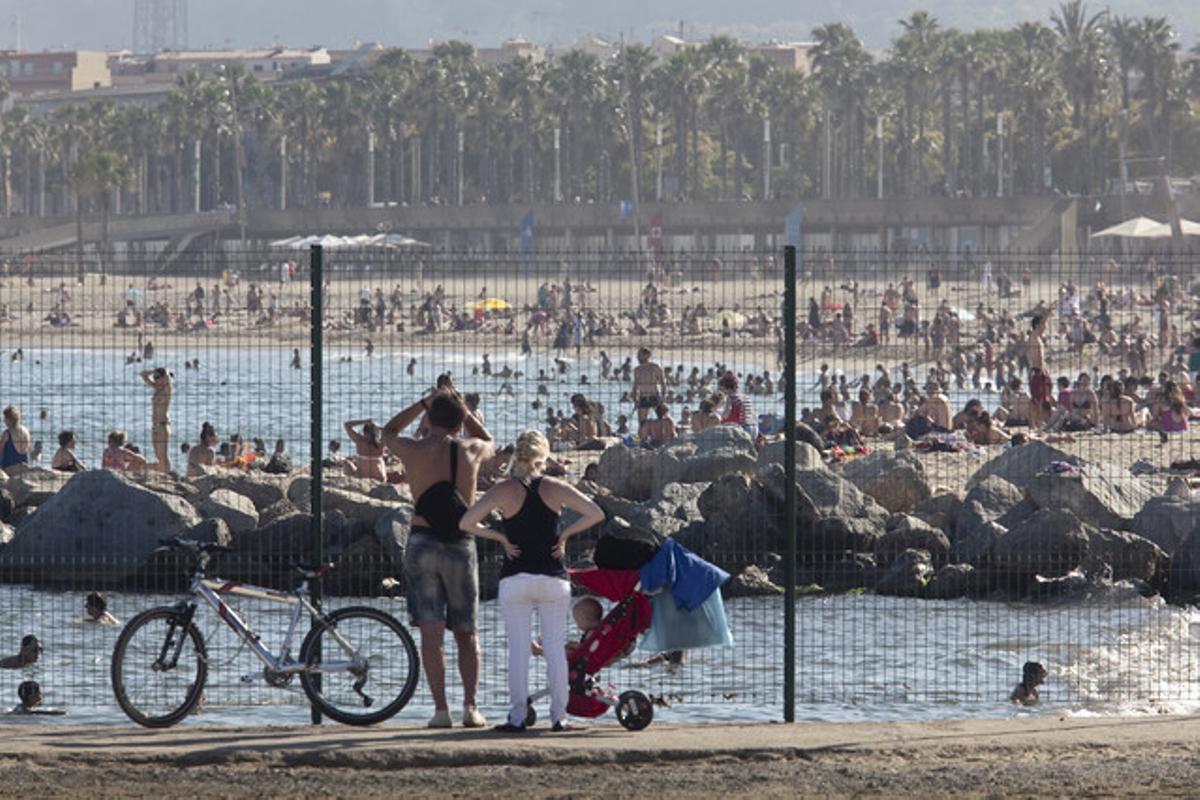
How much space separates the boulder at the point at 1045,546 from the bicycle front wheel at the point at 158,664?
9842mm

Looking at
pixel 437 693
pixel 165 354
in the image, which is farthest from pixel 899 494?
pixel 165 354

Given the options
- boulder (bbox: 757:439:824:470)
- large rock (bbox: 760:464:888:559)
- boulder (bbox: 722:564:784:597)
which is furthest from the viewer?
boulder (bbox: 757:439:824:470)

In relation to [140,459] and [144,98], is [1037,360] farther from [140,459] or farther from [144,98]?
[144,98]

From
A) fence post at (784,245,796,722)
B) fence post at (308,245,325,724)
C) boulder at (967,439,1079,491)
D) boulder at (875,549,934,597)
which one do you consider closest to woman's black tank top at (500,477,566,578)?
fence post at (308,245,325,724)

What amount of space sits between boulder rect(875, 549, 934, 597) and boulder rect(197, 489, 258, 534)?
665cm

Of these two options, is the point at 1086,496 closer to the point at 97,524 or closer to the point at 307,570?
the point at 97,524

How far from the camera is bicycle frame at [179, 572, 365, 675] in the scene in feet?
33.3

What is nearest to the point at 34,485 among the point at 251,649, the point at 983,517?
the point at 983,517

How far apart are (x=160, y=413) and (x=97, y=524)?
1212mm

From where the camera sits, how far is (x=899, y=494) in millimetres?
23203

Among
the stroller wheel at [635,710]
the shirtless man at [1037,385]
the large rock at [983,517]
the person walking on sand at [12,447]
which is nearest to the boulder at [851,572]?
the large rock at [983,517]

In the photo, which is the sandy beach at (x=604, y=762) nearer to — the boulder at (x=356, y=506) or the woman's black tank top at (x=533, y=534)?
the woman's black tank top at (x=533, y=534)

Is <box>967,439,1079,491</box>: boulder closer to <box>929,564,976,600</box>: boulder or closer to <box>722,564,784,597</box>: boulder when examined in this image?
<box>929,564,976,600</box>: boulder

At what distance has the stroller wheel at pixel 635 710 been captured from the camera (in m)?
10.2
